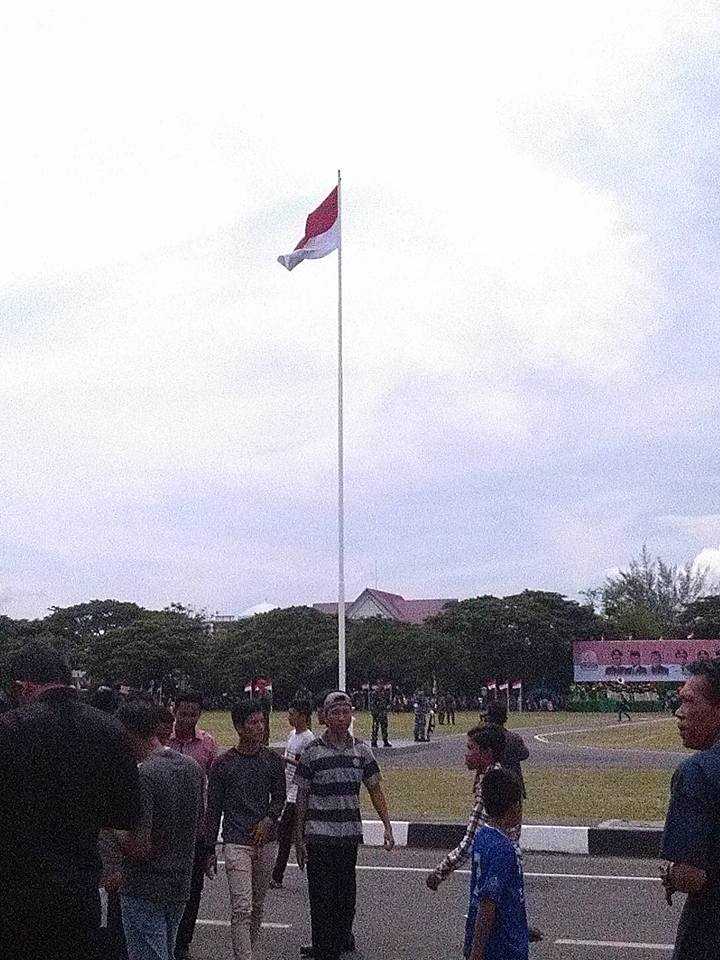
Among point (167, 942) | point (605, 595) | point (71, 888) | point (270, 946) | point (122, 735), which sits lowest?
point (270, 946)

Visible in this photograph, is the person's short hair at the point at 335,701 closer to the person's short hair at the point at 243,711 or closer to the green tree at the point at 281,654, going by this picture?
the person's short hair at the point at 243,711

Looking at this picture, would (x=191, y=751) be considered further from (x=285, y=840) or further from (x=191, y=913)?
(x=285, y=840)

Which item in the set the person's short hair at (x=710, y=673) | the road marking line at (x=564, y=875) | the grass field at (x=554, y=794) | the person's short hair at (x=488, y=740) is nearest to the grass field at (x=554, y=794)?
the grass field at (x=554, y=794)

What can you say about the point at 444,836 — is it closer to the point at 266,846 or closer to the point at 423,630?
the point at 266,846

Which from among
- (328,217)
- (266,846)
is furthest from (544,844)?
(328,217)

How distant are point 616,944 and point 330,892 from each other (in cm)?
217

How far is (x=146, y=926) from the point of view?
5496mm

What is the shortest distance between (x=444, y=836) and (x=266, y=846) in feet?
19.1

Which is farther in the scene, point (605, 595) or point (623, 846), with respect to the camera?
point (605, 595)

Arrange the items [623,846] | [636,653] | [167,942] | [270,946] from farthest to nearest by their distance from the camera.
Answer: [636,653]
[623,846]
[270,946]
[167,942]

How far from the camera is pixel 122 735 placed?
404 centimetres

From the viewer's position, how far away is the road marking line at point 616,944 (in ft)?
26.7

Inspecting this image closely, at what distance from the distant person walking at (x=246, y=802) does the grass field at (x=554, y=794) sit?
6812mm

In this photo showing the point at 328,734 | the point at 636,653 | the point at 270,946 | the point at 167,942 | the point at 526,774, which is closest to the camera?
the point at 167,942
